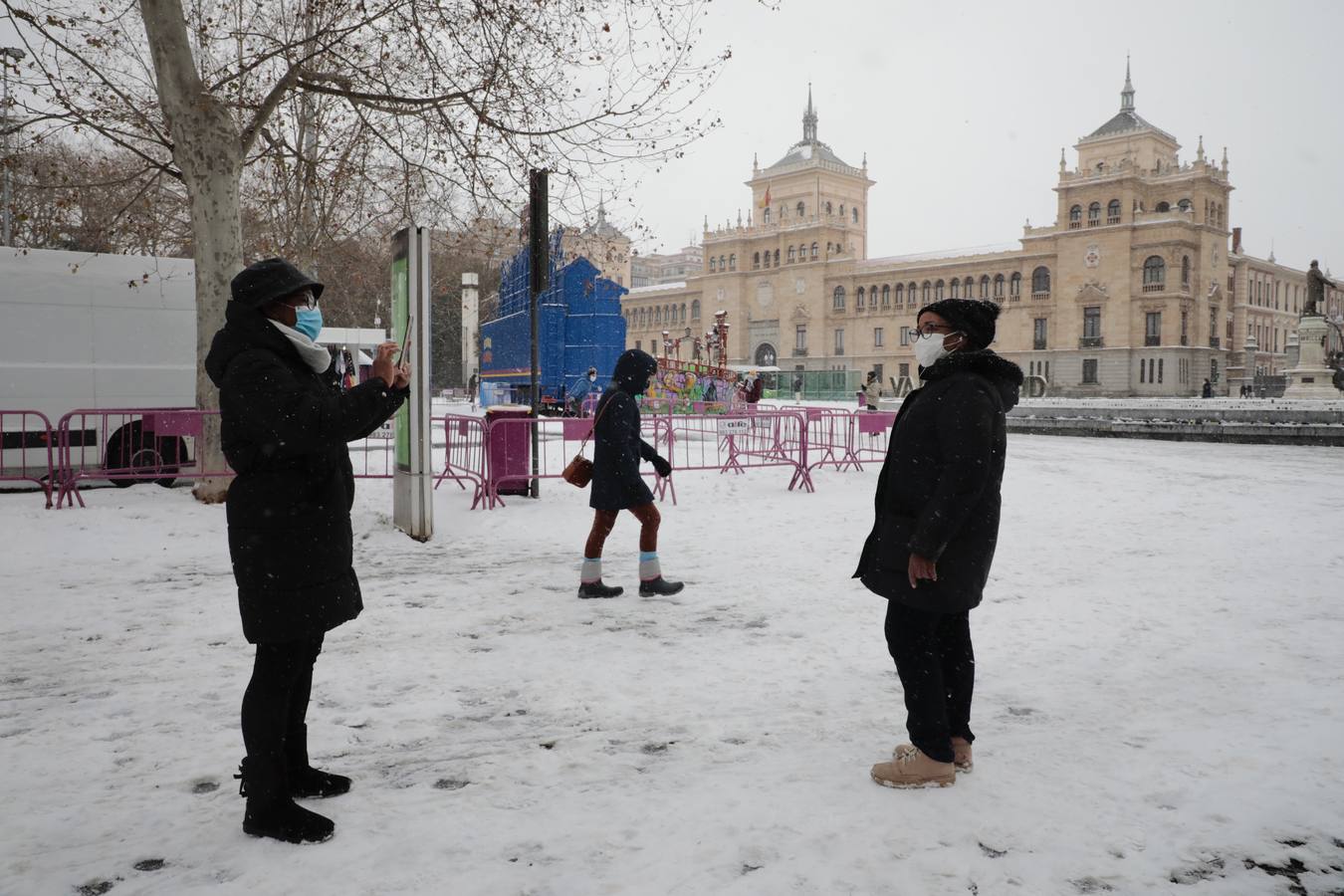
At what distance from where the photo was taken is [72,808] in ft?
10.7

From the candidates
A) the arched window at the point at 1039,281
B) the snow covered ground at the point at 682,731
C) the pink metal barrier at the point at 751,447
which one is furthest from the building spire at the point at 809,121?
the snow covered ground at the point at 682,731

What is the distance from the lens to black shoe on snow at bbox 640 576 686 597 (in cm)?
663

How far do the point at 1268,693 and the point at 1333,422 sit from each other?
895 inches

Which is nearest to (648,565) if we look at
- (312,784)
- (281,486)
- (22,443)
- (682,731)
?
(682,731)

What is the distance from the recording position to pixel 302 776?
3.33m

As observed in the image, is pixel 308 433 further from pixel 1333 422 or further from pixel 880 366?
pixel 880 366

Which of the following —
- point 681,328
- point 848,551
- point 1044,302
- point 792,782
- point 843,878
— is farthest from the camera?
point 681,328

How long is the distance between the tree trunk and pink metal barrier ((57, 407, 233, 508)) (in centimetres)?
41

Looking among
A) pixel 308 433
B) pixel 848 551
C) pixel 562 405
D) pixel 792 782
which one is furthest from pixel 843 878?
pixel 562 405

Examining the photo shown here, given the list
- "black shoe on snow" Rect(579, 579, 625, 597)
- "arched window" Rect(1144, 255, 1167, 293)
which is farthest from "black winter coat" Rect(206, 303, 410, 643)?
"arched window" Rect(1144, 255, 1167, 293)

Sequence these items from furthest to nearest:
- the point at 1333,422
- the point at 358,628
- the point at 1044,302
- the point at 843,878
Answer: the point at 1044,302
the point at 1333,422
the point at 358,628
the point at 843,878

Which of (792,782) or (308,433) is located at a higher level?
(308,433)

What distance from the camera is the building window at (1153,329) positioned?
60.1 metres

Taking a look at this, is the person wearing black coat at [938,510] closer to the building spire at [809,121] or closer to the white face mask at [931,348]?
the white face mask at [931,348]
